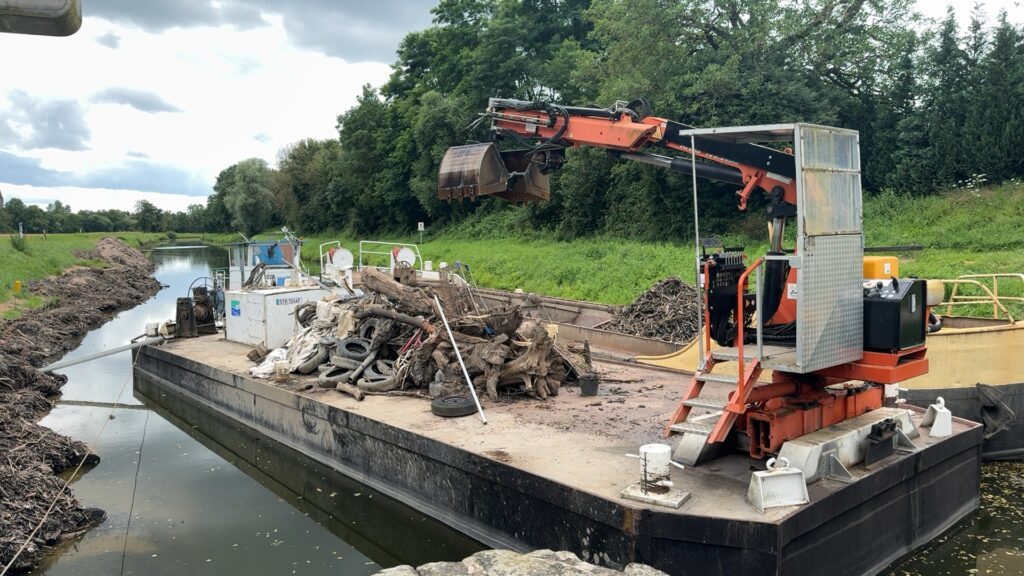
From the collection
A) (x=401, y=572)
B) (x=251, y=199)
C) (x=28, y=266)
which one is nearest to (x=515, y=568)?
(x=401, y=572)

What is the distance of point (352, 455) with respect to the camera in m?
9.12

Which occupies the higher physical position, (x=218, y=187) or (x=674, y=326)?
(x=218, y=187)

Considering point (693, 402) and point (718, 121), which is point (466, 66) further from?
point (693, 402)

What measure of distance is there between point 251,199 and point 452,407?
224 ft

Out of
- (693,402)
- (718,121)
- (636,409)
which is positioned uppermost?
(718,121)

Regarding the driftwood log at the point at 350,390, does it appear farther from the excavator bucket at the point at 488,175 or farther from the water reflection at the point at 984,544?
the water reflection at the point at 984,544

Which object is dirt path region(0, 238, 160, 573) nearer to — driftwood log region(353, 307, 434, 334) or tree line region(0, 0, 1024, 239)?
driftwood log region(353, 307, 434, 334)

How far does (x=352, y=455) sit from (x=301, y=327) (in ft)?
14.9

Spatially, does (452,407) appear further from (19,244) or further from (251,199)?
(251,199)

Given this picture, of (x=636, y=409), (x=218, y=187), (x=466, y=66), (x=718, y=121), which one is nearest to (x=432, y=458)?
(x=636, y=409)

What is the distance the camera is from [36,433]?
9914 mm

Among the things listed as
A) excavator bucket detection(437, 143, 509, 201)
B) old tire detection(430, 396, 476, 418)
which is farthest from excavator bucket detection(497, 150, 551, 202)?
old tire detection(430, 396, 476, 418)

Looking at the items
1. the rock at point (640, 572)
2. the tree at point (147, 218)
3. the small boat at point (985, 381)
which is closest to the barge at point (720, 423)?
the small boat at point (985, 381)

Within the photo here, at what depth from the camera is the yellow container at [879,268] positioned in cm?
639
